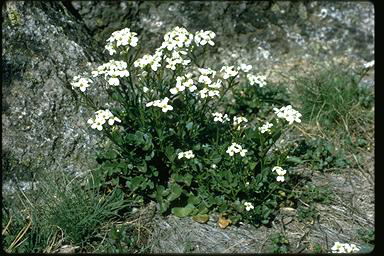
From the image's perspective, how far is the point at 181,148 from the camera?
3701mm

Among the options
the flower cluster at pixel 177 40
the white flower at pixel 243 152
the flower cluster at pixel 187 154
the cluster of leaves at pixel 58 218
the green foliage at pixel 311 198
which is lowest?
the green foliage at pixel 311 198

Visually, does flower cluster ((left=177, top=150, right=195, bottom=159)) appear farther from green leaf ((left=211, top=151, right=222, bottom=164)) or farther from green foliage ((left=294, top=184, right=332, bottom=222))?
green foliage ((left=294, top=184, right=332, bottom=222))

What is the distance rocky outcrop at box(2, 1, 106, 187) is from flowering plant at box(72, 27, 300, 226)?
39 centimetres

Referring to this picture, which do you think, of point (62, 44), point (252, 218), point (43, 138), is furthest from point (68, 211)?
point (62, 44)

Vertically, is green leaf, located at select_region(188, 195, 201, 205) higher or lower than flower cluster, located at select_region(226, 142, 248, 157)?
lower

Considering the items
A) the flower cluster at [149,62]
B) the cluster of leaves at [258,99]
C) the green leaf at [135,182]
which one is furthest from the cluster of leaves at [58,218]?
the cluster of leaves at [258,99]

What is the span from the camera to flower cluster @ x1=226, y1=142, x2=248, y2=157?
3.42 meters

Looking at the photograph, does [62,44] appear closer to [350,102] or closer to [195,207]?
[195,207]

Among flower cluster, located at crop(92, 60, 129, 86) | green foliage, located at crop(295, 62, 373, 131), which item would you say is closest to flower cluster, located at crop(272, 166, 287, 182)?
flower cluster, located at crop(92, 60, 129, 86)

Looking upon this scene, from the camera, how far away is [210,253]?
3439mm

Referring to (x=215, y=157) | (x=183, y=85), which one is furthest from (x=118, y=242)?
(x=183, y=85)

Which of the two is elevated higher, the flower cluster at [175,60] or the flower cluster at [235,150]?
the flower cluster at [175,60]

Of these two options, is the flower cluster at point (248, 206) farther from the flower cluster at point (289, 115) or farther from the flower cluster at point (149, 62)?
the flower cluster at point (149, 62)

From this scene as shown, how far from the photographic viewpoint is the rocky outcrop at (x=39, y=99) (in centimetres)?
395
